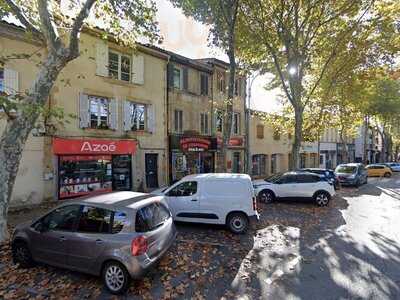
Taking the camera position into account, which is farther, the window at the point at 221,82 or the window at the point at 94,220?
the window at the point at 221,82

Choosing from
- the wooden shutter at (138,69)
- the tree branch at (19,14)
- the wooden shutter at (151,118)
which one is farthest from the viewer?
the wooden shutter at (151,118)

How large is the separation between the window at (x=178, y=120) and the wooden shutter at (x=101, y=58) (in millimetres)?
5374

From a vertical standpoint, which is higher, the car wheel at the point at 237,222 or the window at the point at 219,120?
the window at the point at 219,120

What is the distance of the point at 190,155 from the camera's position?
19438 millimetres

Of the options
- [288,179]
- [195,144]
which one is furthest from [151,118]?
[288,179]

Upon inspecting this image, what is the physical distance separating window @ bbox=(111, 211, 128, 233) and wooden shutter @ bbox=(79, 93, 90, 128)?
→ 9.44 m

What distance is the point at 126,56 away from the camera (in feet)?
50.2

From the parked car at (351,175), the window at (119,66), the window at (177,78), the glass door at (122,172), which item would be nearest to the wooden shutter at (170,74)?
the window at (177,78)

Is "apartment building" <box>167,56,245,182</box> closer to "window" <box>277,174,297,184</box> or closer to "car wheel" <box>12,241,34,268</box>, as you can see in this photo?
"window" <box>277,174,297,184</box>

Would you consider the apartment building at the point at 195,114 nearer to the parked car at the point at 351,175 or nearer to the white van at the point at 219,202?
the parked car at the point at 351,175

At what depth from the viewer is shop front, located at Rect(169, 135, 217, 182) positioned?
18169 mm

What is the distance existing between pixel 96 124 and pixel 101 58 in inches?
122

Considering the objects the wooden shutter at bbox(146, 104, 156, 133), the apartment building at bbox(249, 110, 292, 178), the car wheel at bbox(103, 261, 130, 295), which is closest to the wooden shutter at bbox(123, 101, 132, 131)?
the wooden shutter at bbox(146, 104, 156, 133)

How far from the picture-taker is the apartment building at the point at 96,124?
11.8 m
